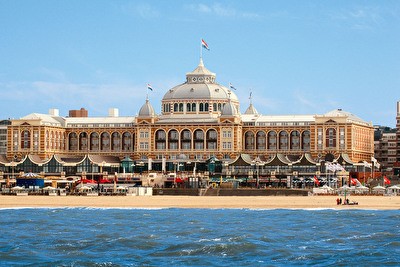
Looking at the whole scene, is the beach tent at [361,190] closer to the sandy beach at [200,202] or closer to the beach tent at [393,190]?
the beach tent at [393,190]

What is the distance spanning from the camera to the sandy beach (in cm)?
15812

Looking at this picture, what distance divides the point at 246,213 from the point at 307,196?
141ft

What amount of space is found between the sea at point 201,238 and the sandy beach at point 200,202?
47.6 feet

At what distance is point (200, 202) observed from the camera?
168625 millimetres

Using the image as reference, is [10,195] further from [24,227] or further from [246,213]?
[24,227]

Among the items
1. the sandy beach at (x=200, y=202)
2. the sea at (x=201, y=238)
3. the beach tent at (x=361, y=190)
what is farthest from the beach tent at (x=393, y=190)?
the sea at (x=201, y=238)

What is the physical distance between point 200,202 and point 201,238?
63.6 metres

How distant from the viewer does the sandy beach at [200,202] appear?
158 m

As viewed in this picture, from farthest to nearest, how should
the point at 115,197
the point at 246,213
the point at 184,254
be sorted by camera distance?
the point at 115,197 → the point at 246,213 → the point at 184,254

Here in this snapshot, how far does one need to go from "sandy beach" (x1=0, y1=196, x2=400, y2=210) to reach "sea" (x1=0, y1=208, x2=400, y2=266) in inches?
571

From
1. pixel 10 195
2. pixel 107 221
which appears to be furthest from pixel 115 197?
pixel 107 221

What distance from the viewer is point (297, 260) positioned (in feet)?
293

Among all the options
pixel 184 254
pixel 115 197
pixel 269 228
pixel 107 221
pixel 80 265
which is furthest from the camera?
pixel 115 197

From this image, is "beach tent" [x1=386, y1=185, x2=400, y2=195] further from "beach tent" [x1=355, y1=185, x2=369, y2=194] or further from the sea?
the sea
